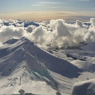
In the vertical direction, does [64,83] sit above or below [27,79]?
below

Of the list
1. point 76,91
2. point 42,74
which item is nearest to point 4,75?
point 42,74

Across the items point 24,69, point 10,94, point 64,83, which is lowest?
point 64,83

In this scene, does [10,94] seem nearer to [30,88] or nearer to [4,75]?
[30,88]

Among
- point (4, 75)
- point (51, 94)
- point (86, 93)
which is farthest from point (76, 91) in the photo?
point (4, 75)

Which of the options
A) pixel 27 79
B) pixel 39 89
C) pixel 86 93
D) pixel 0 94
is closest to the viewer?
pixel 86 93

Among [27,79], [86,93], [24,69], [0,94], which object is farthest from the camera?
[24,69]

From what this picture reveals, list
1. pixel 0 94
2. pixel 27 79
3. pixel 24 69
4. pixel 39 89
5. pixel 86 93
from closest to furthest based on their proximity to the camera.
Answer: pixel 86 93 → pixel 0 94 → pixel 39 89 → pixel 27 79 → pixel 24 69

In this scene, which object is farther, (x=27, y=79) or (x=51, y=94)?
(x=27, y=79)

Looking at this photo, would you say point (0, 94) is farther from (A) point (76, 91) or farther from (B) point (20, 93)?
(A) point (76, 91)

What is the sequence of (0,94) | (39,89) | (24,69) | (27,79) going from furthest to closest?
(24,69) → (27,79) → (39,89) → (0,94)
